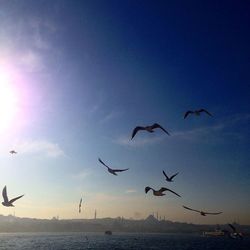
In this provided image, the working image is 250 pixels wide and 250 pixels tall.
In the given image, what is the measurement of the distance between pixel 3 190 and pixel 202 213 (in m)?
17.5

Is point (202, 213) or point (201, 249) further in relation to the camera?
point (201, 249)

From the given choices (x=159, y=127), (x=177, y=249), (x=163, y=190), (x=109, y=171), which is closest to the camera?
(x=159, y=127)

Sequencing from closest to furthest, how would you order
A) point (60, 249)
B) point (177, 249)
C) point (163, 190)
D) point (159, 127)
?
1. point (159, 127)
2. point (163, 190)
3. point (60, 249)
4. point (177, 249)

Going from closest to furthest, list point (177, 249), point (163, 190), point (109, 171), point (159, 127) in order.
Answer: point (159, 127) → point (109, 171) → point (163, 190) → point (177, 249)

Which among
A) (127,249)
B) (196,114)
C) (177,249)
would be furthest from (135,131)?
(177,249)

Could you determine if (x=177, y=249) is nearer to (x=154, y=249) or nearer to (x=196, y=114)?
(x=154, y=249)

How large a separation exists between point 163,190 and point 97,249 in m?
143

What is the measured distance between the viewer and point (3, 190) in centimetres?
2956

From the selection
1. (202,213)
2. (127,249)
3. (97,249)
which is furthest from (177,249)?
(202,213)

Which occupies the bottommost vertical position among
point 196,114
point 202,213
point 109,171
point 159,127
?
point 202,213

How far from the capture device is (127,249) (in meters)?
162

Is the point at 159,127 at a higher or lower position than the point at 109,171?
higher

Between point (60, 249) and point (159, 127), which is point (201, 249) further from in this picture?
point (159, 127)

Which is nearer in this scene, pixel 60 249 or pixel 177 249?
pixel 60 249
